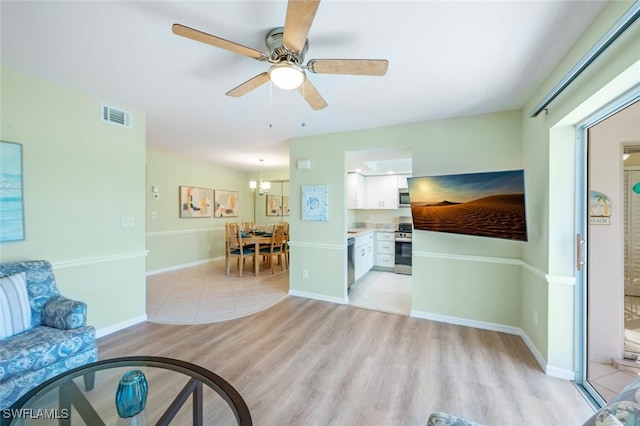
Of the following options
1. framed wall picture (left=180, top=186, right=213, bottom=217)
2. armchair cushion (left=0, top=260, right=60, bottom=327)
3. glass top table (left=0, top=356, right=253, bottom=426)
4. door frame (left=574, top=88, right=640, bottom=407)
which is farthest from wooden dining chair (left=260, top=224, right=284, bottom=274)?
door frame (left=574, top=88, right=640, bottom=407)

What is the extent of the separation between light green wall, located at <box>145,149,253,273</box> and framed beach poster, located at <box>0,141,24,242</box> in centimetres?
317

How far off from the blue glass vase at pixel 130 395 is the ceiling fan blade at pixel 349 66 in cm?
190

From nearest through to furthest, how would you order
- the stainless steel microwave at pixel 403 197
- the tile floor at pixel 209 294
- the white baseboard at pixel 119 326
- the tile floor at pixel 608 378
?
the tile floor at pixel 608 378 → the white baseboard at pixel 119 326 → the tile floor at pixel 209 294 → the stainless steel microwave at pixel 403 197

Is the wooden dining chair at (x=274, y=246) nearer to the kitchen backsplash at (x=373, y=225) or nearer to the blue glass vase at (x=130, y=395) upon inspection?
the kitchen backsplash at (x=373, y=225)

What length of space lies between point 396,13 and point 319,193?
101 inches

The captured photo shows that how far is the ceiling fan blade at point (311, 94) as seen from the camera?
182 centimetres

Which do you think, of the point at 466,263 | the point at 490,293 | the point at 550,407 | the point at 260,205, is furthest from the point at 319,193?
the point at 260,205

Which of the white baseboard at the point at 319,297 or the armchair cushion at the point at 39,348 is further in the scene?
the white baseboard at the point at 319,297

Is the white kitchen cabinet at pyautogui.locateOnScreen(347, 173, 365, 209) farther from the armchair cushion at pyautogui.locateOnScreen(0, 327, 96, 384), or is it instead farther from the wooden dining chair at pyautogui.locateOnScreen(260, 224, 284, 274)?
the armchair cushion at pyautogui.locateOnScreen(0, 327, 96, 384)

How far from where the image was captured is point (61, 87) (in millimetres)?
2432

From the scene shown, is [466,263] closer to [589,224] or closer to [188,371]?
[589,224]

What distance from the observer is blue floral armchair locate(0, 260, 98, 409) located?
61.0 inches

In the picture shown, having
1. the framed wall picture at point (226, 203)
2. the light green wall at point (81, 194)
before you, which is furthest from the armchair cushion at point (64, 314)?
the framed wall picture at point (226, 203)

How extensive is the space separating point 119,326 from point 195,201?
3694 millimetres
